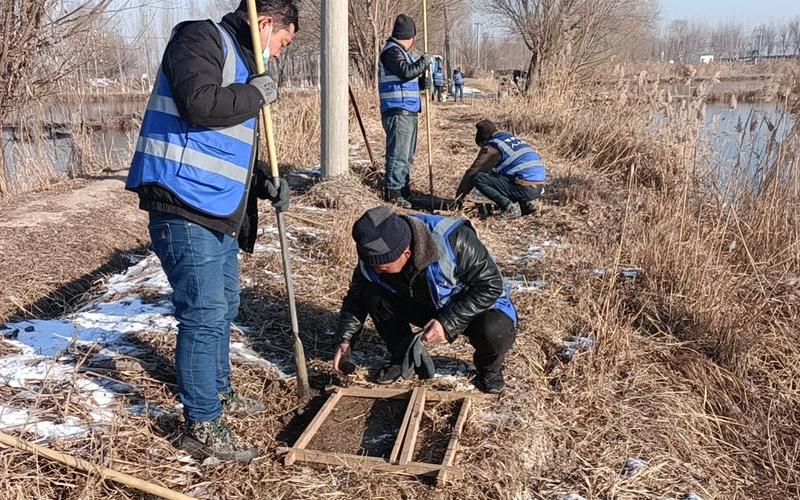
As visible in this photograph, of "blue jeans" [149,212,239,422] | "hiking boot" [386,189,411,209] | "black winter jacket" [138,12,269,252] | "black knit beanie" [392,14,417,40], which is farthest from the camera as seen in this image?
"hiking boot" [386,189,411,209]

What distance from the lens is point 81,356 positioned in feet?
10.0

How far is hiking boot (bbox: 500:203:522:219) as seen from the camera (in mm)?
6266

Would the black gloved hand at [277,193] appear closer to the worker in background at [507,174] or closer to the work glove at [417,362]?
the work glove at [417,362]

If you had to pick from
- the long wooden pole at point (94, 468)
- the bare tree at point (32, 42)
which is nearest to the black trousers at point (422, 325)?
the long wooden pole at point (94, 468)

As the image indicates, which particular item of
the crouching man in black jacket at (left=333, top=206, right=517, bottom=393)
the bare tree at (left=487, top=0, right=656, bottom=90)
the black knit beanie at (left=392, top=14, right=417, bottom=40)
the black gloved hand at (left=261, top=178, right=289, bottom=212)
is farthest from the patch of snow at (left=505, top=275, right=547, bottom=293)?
the bare tree at (left=487, top=0, right=656, bottom=90)

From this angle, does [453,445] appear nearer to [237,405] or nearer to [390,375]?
[390,375]

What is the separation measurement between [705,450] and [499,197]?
3.60 m

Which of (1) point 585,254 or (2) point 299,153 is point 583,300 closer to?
(1) point 585,254

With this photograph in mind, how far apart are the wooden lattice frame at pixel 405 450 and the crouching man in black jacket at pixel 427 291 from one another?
0.22m

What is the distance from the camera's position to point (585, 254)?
194 inches

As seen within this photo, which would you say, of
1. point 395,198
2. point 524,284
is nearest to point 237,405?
point 524,284

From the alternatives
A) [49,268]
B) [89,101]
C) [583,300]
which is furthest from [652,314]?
[89,101]

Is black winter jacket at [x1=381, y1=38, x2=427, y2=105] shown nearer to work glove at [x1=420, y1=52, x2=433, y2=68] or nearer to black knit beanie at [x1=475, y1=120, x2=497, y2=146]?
work glove at [x1=420, y1=52, x2=433, y2=68]

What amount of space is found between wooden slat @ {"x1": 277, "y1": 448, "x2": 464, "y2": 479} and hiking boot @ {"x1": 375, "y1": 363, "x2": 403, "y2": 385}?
0.67 m
